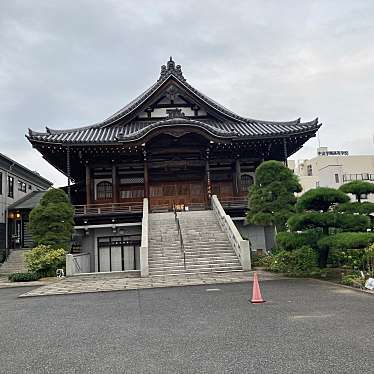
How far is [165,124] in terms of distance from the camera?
22.9 meters

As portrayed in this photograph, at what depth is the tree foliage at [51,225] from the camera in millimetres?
19547

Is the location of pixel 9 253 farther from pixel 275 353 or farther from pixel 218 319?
pixel 275 353

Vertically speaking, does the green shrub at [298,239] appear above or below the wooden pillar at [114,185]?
below

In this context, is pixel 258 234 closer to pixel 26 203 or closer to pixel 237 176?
pixel 237 176

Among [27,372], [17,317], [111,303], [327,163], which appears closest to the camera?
[27,372]

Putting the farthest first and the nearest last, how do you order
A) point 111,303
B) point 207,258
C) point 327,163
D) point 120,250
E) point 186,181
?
point 327,163 → point 186,181 → point 120,250 → point 207,258 → point 111,303

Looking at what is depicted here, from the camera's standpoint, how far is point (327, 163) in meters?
53.5

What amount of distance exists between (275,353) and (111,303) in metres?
6.12

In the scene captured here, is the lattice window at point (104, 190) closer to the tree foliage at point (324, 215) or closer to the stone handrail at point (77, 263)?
the stone handrail at point (77, 263)

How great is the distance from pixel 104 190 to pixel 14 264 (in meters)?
7.52

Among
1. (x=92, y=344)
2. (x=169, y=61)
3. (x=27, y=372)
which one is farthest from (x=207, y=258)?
(x=169, y=61)

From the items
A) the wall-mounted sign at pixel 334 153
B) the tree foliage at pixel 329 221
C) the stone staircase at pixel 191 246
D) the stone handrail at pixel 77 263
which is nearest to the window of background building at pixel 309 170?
the wall-mounted sign at pixel 334 153

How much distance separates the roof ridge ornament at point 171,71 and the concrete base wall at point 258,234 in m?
11.3

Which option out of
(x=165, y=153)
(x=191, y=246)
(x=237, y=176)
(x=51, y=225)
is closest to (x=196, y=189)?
(x=237, y=176)
